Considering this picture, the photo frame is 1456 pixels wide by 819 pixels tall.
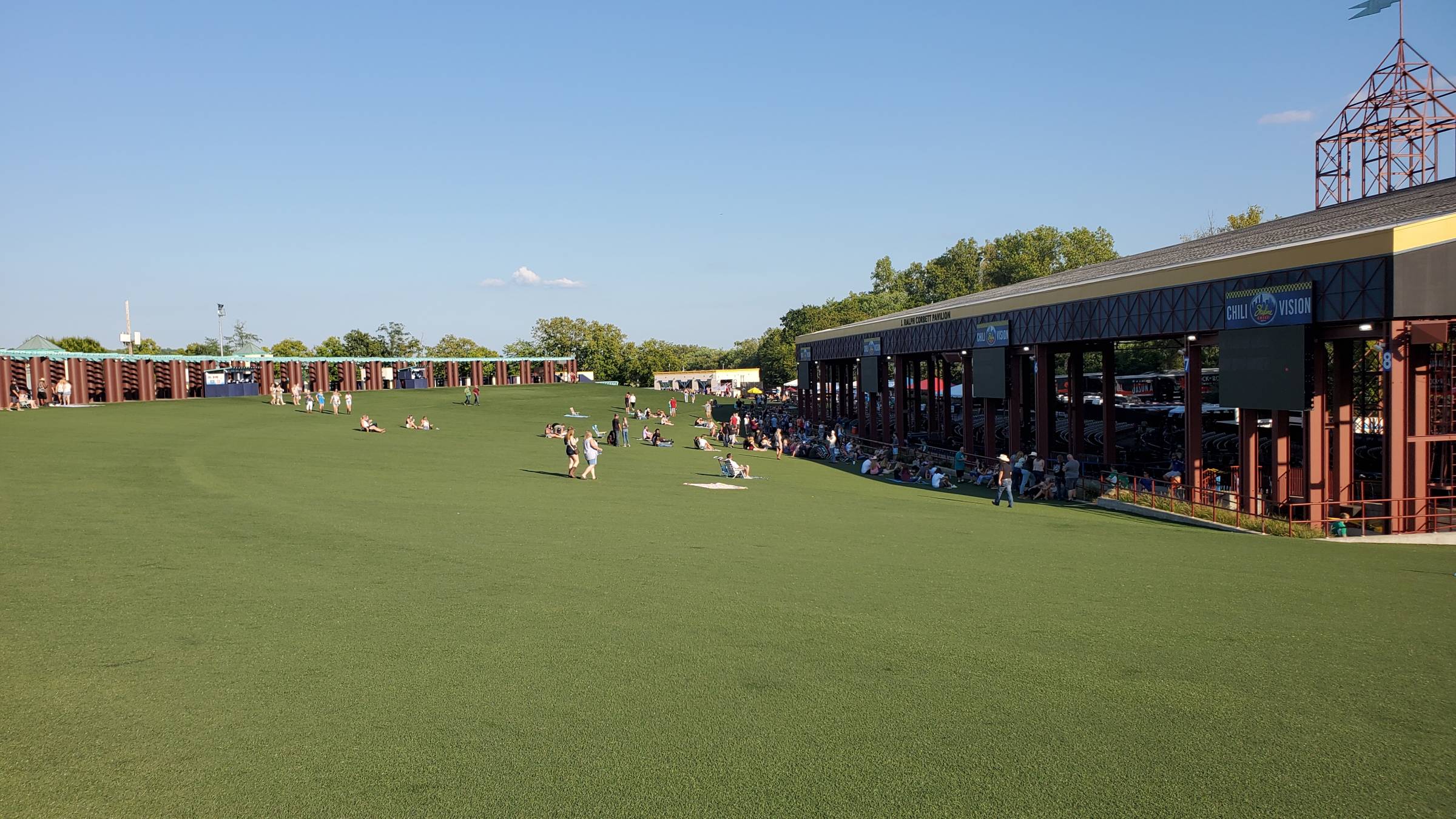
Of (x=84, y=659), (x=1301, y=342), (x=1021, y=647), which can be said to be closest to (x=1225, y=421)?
(x=1301, y=342)

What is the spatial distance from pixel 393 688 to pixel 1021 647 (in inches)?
247

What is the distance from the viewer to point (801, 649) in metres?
9.33

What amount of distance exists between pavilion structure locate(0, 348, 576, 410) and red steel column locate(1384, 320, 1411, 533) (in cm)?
5047

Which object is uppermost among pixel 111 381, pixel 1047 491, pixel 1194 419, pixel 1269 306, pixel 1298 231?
pixel 1298 231

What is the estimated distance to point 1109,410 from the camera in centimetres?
3609

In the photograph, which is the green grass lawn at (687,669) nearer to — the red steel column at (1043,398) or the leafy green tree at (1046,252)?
the red steel column at (1043,398)

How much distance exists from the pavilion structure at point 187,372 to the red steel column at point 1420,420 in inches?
2027

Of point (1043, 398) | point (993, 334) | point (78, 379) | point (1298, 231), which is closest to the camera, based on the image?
point (1298, 231)

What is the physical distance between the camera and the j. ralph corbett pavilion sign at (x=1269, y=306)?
2055cm

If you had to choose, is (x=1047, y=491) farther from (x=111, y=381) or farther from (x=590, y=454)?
(x=111, y=381)

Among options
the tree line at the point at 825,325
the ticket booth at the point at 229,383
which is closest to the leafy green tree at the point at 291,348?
the tree line at the point at 825,325

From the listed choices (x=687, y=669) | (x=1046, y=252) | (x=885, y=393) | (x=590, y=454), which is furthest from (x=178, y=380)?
(x=1046, y=252)

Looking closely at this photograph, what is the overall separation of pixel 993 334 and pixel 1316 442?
1535 cm

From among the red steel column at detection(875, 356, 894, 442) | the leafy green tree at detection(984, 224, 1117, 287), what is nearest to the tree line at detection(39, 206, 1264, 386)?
the leafy green tree at detection(984, 224, 1117, 287)
